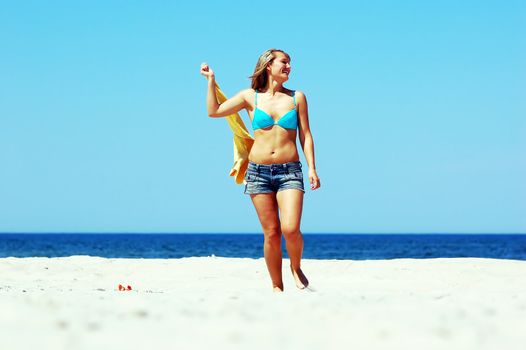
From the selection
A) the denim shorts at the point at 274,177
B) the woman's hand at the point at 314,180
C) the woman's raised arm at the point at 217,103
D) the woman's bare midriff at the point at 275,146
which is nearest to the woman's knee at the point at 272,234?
the denim shorts at the point at 274,177

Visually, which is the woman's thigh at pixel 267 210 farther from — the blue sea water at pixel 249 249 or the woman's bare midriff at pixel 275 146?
the blue sea water at pixel 249 249

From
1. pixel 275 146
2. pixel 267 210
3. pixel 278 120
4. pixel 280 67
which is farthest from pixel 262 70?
pixel 267 210

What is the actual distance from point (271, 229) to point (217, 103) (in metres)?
1.22

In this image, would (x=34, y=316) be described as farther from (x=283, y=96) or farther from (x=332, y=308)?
(x=283, y=96)

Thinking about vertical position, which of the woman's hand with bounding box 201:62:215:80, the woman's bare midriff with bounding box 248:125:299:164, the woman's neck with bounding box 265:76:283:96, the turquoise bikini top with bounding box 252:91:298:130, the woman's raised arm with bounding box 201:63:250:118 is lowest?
the woman's bare midriff with bounding box 248:125:299:164

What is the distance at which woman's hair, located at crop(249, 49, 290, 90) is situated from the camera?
6445mm

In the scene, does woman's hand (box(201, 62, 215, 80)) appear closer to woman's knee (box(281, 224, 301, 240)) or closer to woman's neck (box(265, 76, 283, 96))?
woman's neck (box(265, 76, 283, 96))

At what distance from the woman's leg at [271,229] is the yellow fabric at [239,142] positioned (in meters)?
0.48

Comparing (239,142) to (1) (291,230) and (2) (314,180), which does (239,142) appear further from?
(1) (291,230)

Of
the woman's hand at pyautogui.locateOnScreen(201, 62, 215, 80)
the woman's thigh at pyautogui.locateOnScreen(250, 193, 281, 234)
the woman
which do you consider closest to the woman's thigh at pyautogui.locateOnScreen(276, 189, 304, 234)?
the woman

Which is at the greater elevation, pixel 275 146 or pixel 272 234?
pixel 275 146

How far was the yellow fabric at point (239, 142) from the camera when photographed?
22.3ft

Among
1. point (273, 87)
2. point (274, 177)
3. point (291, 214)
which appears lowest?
point (291, 214)

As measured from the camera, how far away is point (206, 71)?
6.64 metres
